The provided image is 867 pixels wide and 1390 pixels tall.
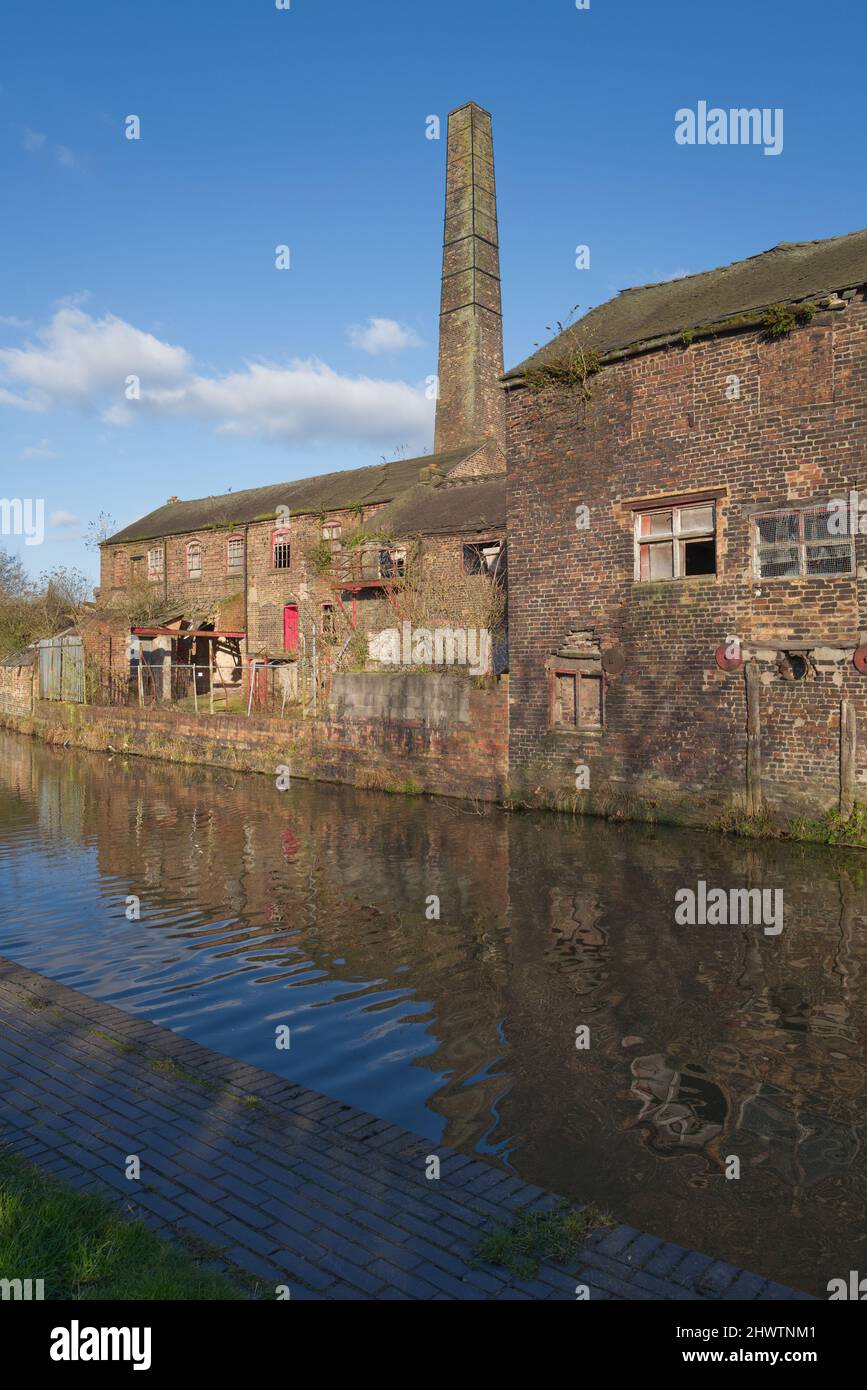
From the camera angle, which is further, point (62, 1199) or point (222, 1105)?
point (222, 1105)

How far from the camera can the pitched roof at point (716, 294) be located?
12062mm

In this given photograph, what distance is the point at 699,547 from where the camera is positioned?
13.5m

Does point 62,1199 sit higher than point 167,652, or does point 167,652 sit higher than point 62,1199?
point 167,652

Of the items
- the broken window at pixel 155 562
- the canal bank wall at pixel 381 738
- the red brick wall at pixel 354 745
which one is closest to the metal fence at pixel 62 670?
the red brick wall at pixel 354 745

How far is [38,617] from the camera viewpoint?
128 ft

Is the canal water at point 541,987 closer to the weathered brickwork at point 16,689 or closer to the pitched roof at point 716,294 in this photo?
the pitched roof at point 716,294

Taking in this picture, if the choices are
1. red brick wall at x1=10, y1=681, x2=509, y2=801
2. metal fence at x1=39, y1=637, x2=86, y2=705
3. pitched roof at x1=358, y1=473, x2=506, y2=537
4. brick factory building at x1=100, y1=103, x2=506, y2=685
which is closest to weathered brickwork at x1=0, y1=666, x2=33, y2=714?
metal fence at x1=39, y1=637, x2=86, y2=705

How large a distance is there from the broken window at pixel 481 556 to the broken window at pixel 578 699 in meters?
7.08

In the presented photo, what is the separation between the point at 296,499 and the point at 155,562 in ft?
26.4

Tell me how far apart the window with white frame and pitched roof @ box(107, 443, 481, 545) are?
14.7 m

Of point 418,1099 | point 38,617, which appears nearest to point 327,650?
point 418,1099

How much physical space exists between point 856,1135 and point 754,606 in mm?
8837

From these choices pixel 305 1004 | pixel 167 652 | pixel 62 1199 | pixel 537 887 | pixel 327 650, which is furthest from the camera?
pixel 167 652

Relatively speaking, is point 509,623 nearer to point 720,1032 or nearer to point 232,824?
point 232,824
